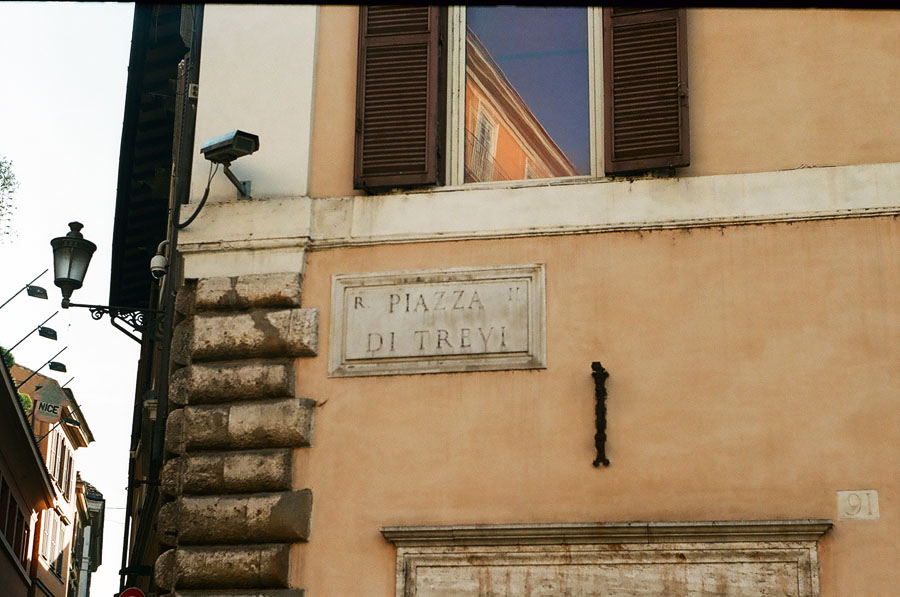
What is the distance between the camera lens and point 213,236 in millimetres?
9406

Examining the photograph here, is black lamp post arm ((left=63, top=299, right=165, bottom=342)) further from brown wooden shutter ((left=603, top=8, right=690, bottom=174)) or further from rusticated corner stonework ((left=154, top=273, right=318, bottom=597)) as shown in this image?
brown wooden shutter ((left=603, top=8, right=690, bottom=174))

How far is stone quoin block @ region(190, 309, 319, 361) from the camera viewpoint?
8.99 metres

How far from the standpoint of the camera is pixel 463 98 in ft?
31.7

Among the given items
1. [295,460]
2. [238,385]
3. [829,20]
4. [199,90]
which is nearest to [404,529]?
[295,460]

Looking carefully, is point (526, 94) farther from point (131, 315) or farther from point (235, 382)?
point (131, 315)

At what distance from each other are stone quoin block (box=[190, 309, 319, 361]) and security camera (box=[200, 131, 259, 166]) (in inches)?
39.8

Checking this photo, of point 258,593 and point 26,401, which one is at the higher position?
point 26,401

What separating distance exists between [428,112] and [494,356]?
179 cm

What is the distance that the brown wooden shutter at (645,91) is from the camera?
8.89 meters

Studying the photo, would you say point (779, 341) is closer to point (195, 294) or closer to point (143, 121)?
point (195, 294)

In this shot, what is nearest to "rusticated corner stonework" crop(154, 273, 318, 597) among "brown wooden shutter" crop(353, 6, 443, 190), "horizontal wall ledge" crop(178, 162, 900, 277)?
"horizontal wall ledge" crop(178, 162, 900, 277)

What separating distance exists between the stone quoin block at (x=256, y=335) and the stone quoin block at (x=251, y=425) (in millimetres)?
336

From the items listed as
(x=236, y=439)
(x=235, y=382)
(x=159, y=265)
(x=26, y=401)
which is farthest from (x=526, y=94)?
(x=26, y=401)

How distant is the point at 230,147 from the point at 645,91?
268 cm
